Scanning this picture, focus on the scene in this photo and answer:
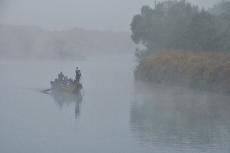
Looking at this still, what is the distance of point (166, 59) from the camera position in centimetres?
3322

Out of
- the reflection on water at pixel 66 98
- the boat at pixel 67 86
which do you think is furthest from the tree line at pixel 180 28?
the reflection on water at pixel 66 98

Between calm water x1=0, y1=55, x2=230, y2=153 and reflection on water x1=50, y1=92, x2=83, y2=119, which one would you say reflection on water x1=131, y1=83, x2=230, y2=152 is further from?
reflection on water x1=50, y1=92, x2=83, y2=119

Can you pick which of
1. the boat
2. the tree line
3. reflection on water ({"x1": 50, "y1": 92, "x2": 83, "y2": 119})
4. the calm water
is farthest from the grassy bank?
reflection on water ({"x1": 50, "y1": 92, "x2": 83, "y2": 119})

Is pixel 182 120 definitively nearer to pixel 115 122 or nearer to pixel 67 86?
pixel 115 122

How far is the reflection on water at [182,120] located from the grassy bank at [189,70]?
1.04 metres

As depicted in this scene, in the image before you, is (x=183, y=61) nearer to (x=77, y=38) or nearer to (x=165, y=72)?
(x=165, y=72)

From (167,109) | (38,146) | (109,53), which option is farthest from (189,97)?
(109,53)

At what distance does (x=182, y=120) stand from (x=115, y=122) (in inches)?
81.7

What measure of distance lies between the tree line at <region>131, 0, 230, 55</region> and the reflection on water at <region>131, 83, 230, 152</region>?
7.66m

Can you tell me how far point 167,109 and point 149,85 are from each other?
10.4m

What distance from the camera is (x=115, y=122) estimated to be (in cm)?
1836

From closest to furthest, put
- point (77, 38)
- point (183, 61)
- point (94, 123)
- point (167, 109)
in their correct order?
1. point (94, 123)
2. point (167, 109)
3. point (183, 61)
4. point (77, 38)

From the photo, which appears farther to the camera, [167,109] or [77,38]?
[77,38]

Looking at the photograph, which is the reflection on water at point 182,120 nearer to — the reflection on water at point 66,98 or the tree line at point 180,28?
the reflection on water at point 66,98
